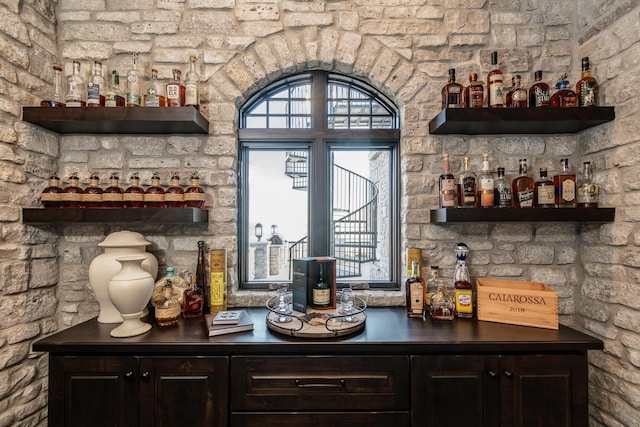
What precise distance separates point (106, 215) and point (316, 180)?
4.01 feet

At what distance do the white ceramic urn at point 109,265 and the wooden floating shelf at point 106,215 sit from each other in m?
0.11

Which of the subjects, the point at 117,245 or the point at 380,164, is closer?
the point at 117,245

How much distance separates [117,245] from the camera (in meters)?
1.71

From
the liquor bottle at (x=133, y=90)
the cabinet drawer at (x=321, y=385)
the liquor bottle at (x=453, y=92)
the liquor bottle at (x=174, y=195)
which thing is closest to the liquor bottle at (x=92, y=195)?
the liquor bottle at (x=174, y=195)

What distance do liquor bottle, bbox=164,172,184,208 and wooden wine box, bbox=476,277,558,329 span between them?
1.76 metres

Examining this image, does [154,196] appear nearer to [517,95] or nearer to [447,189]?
[447,189]

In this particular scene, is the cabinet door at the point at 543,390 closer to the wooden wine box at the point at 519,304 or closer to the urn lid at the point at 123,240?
the wooden wine box at the point at 519,304

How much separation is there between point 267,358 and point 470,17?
2.28 meters

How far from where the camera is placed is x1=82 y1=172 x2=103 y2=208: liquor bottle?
1.76 m

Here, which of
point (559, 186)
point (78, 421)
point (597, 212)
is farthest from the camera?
point (559, 186)

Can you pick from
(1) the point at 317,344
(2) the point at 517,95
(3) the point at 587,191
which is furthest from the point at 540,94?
(1) the point at 317,344

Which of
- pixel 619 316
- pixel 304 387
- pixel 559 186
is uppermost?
pixel 559 186

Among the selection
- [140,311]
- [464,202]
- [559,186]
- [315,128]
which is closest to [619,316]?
[559,186]

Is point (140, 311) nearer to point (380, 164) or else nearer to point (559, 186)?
point (380, 164)
